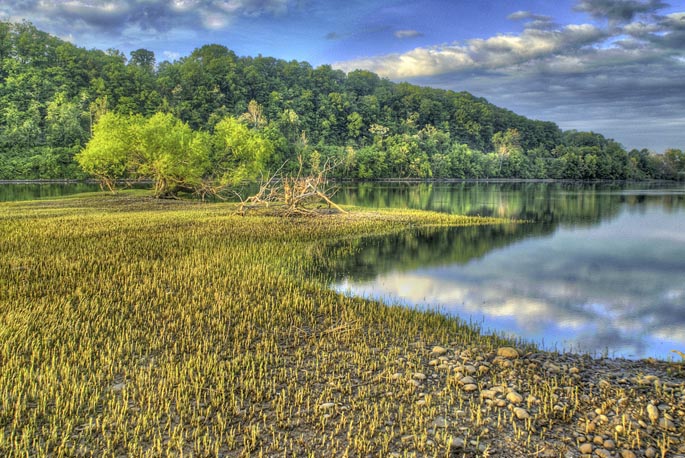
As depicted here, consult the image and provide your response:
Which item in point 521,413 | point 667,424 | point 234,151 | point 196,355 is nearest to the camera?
point 667,424

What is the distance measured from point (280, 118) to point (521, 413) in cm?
12165

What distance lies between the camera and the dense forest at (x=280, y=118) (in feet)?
253

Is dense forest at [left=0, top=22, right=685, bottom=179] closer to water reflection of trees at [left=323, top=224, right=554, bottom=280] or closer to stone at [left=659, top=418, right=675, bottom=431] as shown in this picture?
water reflection of trees at [left=323, top=224, right=554, bottom=280]

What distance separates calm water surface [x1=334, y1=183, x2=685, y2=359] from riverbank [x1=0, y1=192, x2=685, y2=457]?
2.05 metres

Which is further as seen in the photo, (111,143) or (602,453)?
(111,143)

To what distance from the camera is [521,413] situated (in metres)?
5.87

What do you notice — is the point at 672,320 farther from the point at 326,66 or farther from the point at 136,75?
the point at 326,66

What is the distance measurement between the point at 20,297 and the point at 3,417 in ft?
18.8

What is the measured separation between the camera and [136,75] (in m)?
114

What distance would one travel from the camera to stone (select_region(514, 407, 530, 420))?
19.1ft

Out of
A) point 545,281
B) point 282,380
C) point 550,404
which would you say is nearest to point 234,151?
point 545,281

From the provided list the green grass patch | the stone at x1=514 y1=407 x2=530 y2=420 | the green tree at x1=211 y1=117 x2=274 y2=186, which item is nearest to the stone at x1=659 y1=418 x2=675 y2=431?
the stone at x1=514 y1=407 x2=530 y2=420

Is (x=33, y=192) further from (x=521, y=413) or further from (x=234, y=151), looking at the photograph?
(x=521, y=413)

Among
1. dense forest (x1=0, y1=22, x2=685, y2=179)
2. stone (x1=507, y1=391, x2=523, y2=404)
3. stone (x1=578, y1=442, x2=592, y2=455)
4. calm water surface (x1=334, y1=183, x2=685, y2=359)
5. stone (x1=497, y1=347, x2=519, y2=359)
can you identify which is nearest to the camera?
stone (x1=578, y1=442, x2=592, y2=455)
